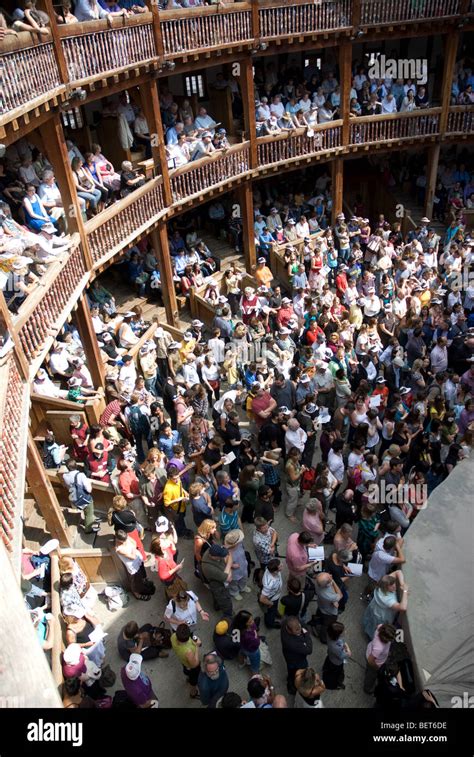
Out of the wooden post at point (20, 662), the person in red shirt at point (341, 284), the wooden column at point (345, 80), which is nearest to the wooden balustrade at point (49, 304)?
the wooden post at point (20, 662)

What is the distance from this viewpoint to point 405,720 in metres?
3.69

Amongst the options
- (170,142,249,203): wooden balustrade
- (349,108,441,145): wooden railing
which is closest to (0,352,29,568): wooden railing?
(170,142,249,203): wooden balustrade

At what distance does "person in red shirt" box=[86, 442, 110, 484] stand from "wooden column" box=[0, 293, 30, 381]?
5.65ft

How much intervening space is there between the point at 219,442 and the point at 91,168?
23.3ft

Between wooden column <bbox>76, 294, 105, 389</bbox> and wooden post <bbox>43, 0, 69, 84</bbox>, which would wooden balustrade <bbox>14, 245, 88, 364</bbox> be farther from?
wooden post <bbox>43, 0, 69, 84</bbox>

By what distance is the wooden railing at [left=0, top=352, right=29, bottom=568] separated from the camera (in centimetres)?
684

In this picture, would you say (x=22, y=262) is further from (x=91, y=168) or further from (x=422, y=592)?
(x=422, y=592)

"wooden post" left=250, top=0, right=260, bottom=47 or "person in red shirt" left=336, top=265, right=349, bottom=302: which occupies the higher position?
"wooden post" left=250, top=0, right=260, bottom=47

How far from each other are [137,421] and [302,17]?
12.9 metres

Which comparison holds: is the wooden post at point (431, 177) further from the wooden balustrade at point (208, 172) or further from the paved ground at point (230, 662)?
the paved ground at point (230, 662)

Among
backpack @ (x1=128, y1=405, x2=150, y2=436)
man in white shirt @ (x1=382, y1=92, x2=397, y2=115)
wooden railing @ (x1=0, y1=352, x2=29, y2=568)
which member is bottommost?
backpack @ (x1=128, y1=405, x2=150, y2=436)

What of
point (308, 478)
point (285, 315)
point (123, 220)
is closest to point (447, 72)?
point (285, 315)

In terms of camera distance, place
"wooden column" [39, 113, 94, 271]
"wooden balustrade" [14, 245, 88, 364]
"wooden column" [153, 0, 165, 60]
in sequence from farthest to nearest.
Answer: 1. "wooden column" [153, 0, 165, 60]
2. "wooden column" [39, 113, 94, 271]
3. "wooden balustrade" [14, 245, 88, 364]

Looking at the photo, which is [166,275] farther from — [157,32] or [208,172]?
[157,32]
